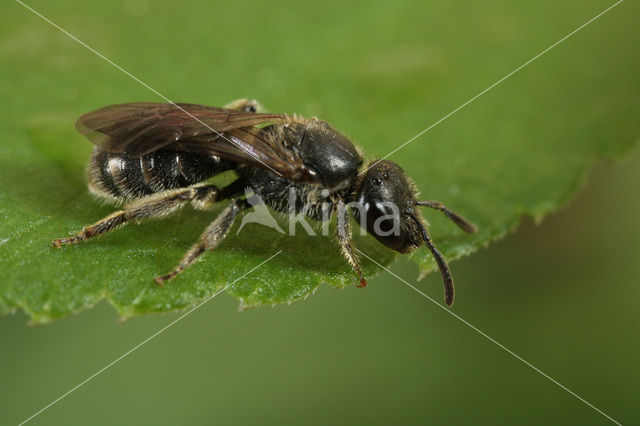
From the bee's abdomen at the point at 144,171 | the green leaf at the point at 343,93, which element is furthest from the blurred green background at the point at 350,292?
the bee's abdomen at the point at 144,171

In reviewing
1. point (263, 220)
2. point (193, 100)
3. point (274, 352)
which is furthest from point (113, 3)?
point (274, 352)

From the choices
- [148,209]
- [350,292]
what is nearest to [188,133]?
[148,209]

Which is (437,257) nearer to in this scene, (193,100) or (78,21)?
(193,100)

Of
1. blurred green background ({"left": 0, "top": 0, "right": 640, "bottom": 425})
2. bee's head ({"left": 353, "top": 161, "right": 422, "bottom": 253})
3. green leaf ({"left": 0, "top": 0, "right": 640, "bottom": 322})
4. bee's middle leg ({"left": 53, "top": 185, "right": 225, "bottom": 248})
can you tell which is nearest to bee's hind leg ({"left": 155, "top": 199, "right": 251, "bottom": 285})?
green leaf ({"left": 0, "top": 0, "right": 640, "bottom": 322})

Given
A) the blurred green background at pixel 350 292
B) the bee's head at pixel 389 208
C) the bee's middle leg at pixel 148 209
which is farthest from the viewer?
the blurred green background at pixel 350 292

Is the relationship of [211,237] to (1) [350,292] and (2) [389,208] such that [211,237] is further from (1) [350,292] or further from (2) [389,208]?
(1) [350,292]

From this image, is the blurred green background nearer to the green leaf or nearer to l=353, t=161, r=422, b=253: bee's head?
the green leaf

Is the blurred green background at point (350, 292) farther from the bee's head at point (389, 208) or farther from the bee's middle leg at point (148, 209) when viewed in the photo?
the bee's head at point (389, 208)
